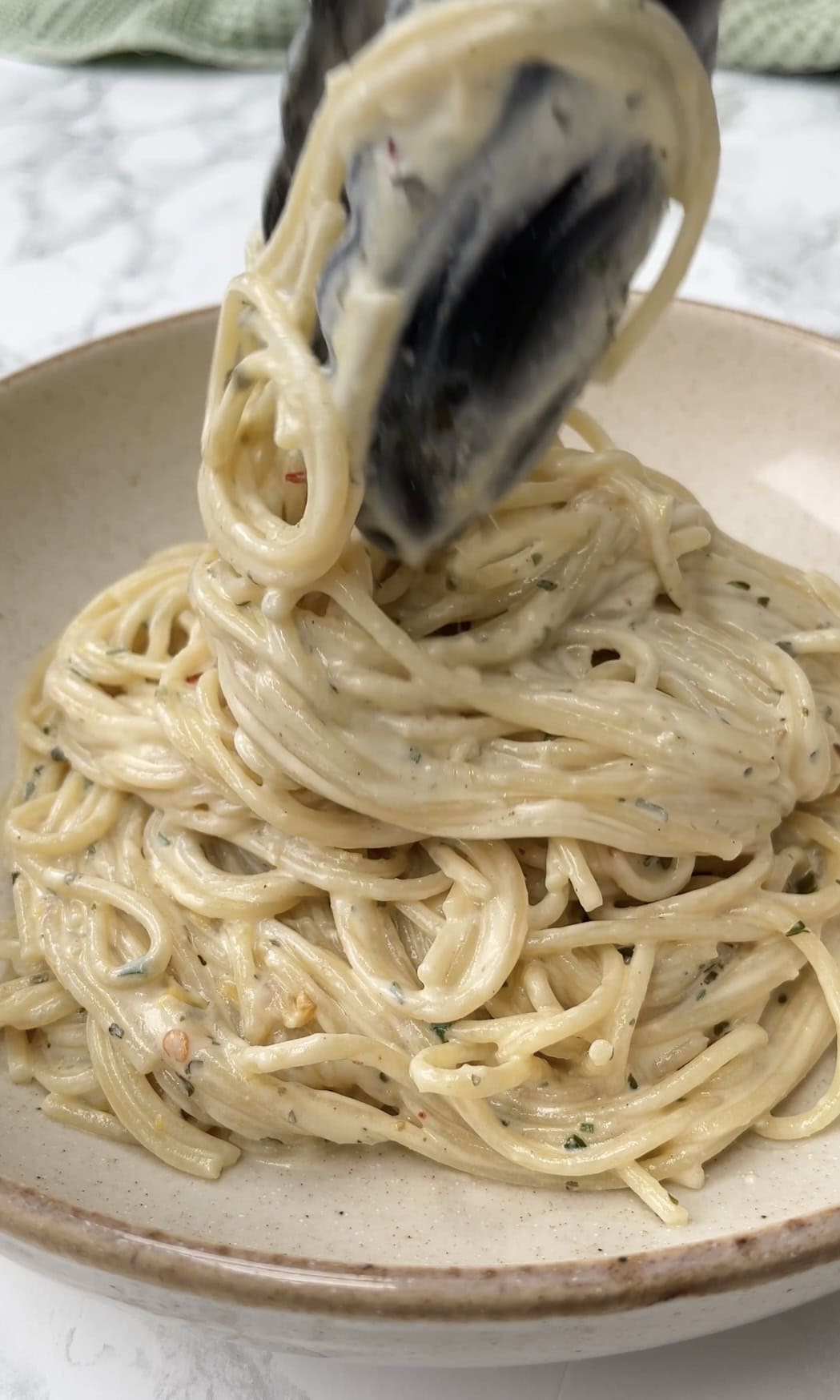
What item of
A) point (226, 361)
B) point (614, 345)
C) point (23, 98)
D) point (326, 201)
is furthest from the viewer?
point (23, 98)

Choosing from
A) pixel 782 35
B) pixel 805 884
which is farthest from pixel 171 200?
pixel 805 884

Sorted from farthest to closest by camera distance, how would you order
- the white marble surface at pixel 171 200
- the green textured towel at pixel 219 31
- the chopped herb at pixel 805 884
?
the green textured towel at pixel 219 31 → the white marble surface at pixel 171 200 → the chopped herb at pixel 805 884

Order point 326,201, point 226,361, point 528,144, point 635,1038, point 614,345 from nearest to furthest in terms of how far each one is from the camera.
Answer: point 528,144 → point 326,201 → point 614,345 → point 226,361 → point 635,1038

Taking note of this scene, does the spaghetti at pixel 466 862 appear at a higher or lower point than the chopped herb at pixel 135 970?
higher

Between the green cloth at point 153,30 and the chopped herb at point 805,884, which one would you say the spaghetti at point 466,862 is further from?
the green cloth at point 153,30

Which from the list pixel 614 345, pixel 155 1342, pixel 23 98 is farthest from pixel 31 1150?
pixel 23 98

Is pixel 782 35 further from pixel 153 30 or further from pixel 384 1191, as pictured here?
pixel 384 1191

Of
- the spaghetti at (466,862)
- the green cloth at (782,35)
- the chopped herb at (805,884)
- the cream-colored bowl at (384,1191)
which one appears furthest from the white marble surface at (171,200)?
the chopped herb at (805,884)

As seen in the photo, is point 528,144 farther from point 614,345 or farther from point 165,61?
point 165,61
